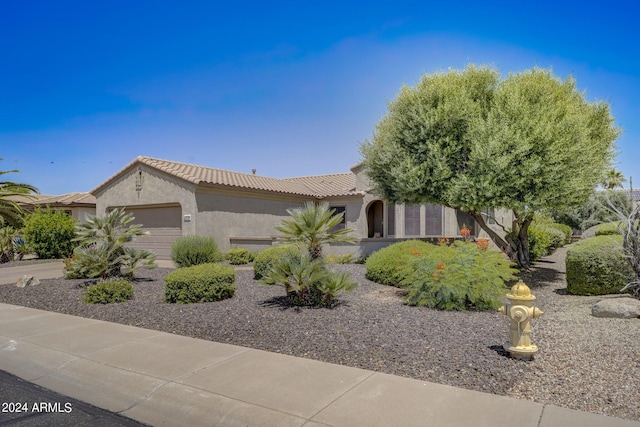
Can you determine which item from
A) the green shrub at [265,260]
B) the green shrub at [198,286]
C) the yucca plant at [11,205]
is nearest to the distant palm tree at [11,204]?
the yucca plant at [11,205]

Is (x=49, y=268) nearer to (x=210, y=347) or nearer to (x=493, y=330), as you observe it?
(x=210, y=347)

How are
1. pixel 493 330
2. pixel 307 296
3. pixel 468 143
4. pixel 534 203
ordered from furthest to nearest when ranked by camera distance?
pixel 468 143
pixel 534 203
pixel 307 296
pixel 493 330

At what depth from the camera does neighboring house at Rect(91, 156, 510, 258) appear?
18.9m

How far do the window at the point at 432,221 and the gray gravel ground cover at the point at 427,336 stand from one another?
399 inches

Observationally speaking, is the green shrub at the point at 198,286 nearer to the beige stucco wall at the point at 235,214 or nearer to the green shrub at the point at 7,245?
the beige stucco wall at the point at 235,214

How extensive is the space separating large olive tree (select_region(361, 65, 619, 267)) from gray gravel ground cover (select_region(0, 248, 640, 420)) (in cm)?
304

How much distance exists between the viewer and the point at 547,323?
786cm

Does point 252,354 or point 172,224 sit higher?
point 172,224

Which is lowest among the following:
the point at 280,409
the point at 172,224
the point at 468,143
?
the point at 280,409

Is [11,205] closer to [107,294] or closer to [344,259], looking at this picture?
[107,294]

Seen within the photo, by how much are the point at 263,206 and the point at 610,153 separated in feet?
46.9

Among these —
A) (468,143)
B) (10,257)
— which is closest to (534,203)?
(468,143)

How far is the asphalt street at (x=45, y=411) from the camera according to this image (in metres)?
4.51

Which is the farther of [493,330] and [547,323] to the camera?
[547,323]
